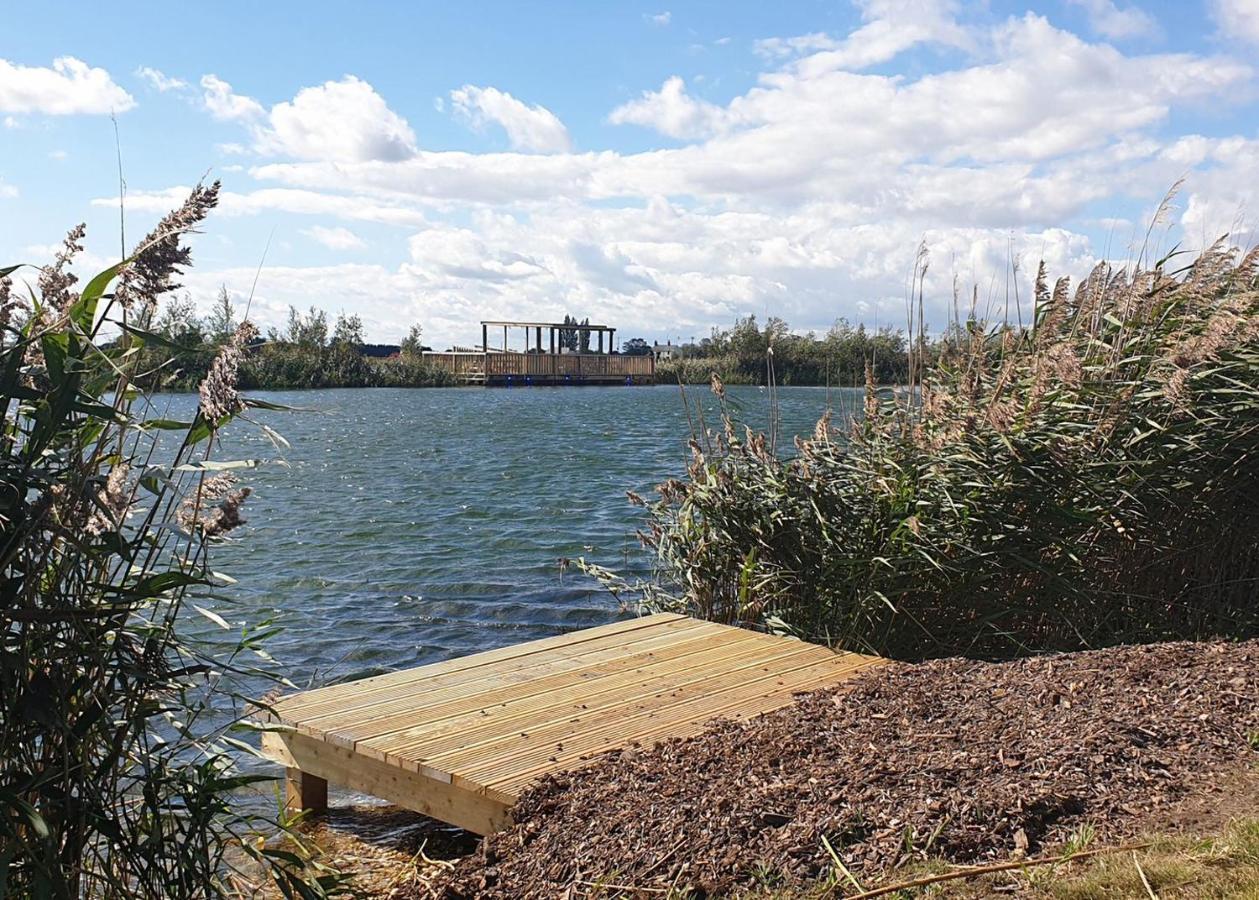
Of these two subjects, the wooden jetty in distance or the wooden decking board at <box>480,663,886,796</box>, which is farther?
the wooden jetty in distance

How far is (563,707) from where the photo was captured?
174 inches

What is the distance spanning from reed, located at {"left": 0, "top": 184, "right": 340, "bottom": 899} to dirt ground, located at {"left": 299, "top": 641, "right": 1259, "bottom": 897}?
1070 mm

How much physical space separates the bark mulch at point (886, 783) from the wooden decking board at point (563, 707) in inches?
19.7

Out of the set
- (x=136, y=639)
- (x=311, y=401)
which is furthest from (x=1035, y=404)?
(x=311, y=401)

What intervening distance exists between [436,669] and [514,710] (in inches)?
27.9

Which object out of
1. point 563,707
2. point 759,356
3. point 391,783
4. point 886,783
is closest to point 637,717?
point 563,707

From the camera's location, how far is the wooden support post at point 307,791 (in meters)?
4.38

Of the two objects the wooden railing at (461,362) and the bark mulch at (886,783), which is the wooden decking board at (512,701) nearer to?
the bark mulch at (886,783)

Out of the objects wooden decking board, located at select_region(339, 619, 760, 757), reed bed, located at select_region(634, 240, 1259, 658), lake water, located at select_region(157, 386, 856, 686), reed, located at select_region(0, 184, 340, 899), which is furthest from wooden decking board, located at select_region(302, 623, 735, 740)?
reed, located at select_region(0, 184, 340, 899)

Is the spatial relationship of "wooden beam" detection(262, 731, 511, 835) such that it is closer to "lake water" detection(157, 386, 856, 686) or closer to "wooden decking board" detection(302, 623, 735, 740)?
"wooden decking board" detection(302, 623, 735, 740)

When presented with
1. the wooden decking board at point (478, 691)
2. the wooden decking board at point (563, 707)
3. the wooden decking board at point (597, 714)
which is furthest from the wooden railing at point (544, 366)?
the wooden decking board at point (597, 714)

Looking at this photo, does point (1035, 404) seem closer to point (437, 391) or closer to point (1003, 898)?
point (1003, 898)

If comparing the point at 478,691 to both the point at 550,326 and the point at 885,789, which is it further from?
the point at 550,326

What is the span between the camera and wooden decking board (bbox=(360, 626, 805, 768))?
3.93 metres
